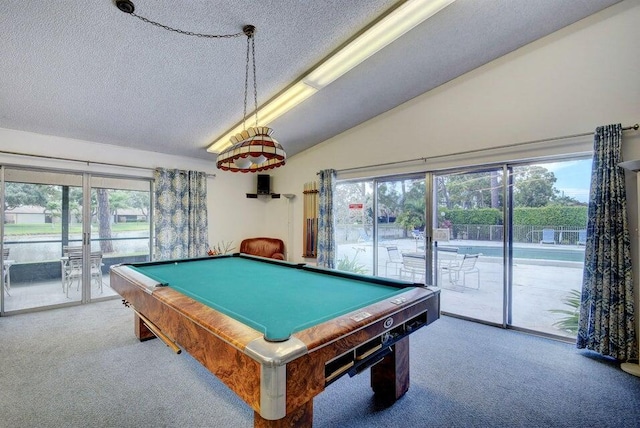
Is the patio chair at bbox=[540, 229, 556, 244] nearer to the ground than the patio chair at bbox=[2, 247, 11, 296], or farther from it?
farther from it

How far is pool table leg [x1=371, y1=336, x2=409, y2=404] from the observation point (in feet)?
6.50

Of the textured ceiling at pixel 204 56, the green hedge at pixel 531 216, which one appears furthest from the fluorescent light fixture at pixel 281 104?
the green hedge at pixel 531 216

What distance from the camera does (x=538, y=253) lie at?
3.31 m

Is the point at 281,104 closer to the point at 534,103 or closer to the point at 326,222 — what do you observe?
the point at 326,222

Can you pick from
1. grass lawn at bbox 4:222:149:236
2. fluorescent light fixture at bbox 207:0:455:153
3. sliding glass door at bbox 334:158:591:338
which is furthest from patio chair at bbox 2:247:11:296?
sliding glass door at bbox 334:158:591:338

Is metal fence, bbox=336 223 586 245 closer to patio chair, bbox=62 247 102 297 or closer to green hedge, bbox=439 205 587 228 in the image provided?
green hedge, bbox=439 205 587 228

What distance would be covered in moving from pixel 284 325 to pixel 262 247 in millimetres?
4504

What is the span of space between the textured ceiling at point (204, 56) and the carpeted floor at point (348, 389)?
2.61 meters

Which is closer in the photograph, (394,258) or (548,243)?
(548,243)

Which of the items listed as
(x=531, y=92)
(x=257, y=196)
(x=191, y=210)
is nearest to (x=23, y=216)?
(x=191, y=210)

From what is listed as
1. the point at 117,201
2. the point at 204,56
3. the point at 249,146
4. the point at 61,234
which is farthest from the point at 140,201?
the point at 249,146

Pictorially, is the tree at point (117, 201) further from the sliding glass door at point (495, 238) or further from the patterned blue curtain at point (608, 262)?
the patterned blue curtain at point (608, 262)

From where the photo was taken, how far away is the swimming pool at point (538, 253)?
3113 mm

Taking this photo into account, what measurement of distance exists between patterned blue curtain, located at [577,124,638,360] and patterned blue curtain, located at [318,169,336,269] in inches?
126
